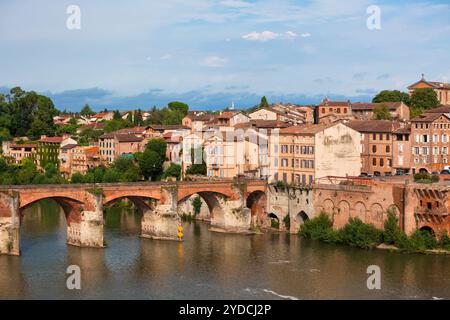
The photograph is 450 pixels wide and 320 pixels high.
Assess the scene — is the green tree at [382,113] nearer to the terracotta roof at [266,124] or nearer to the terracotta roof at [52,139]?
the terracotta roof at [266,124]

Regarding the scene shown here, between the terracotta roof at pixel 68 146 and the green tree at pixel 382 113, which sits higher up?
the green tree at pixel 382 113

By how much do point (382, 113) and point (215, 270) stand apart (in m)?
44.7

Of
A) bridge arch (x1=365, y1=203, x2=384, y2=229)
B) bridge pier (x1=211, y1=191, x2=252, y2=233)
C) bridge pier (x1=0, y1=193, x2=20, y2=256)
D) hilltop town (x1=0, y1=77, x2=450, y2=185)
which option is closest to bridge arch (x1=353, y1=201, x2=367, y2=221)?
bridge arch (x1=365, y1=203, x2=384, y2=229)

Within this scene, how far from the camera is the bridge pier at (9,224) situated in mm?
59312

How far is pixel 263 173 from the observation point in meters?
77.6

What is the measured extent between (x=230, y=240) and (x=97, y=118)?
104925 millimetres

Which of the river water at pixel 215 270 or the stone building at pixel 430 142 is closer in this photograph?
the river water at pixel 215 270

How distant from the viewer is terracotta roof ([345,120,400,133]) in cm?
8075

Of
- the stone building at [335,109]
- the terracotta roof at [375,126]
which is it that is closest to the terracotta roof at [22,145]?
the stone building at [335,109]

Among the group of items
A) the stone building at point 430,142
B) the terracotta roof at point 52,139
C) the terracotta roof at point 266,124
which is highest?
the terracotta roof at point 266,124

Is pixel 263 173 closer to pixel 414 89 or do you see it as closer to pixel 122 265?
pixel 122 265

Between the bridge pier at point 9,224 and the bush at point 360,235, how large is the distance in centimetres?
2494

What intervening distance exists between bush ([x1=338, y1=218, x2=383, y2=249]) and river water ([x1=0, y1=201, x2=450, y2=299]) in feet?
3.40

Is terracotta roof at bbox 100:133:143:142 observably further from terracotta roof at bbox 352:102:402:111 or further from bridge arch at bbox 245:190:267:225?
bridge arch at bbox 245:190:267:225
